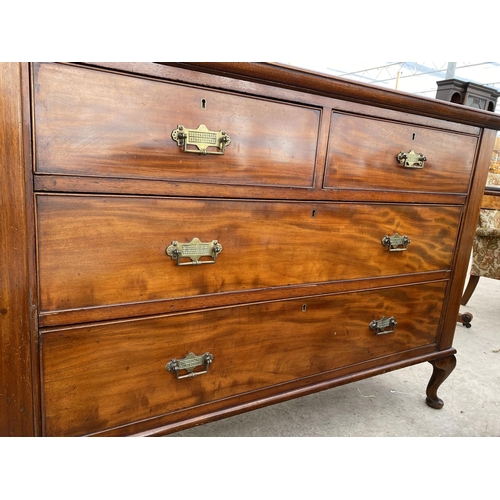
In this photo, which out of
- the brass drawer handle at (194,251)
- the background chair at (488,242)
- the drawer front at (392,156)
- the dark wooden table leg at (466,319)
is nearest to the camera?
the brass drawer handle at (194,251)

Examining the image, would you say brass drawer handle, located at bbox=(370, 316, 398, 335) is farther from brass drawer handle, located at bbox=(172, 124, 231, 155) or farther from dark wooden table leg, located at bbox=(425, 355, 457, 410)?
brass drawer handle, located at bbox=(172, 124, 231, 155)

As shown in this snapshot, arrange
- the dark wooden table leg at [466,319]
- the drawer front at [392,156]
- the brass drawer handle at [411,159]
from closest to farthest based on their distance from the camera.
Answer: the drawer front at [392,156], the brass drawer handle at [411,159], the dark wooden table leg at [466,319]

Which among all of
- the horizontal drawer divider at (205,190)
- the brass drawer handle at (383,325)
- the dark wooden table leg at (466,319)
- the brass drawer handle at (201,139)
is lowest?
the dark wooden table leg at (466,319)

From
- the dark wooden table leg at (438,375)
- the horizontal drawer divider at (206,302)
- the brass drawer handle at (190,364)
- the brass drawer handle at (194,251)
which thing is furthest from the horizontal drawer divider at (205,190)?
the dark wooden table leg at (438,375)

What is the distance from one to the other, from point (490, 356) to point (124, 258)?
205cm

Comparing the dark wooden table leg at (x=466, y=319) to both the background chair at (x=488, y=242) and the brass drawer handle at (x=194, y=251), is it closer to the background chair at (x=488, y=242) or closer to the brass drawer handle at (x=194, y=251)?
the background chair at (x=488, y=242)

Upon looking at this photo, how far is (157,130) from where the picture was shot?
78cm

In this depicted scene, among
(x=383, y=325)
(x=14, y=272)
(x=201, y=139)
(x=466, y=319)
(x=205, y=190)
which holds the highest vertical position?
(x=201, y=139)

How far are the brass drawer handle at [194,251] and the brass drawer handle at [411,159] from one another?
62 centimetres

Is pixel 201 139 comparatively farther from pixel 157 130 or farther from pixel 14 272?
pixel 14 272

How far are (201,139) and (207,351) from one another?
497 mm

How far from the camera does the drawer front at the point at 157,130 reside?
0.69 meters

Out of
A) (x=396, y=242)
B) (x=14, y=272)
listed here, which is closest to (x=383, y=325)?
(x=396, y=242)
